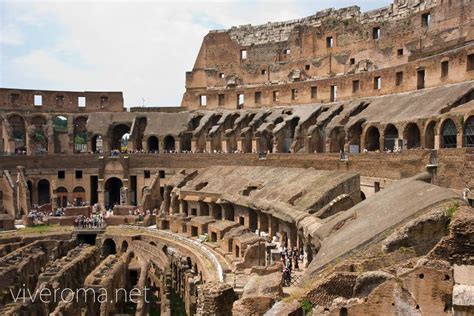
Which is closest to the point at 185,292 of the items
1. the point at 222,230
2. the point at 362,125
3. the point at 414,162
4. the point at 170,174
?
the point at 222,230

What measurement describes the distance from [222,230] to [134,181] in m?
19.7

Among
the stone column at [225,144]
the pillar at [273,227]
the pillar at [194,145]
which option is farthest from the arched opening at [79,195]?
the pillar at [273,227]

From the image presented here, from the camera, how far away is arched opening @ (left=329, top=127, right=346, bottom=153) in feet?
114

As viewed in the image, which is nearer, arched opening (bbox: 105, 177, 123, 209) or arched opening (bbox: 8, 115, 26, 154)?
arched opening (bbox: 105, 177, 123, 209)

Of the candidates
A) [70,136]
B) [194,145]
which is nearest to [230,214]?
[194,145]

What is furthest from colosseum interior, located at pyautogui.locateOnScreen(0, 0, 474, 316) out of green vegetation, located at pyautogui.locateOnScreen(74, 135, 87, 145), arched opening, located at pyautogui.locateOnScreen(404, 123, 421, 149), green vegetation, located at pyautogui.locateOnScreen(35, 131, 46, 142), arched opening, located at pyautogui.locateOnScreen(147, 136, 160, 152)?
green vegetation, located at pyautogui.locateOnScreen(74, 135, 87, 145)

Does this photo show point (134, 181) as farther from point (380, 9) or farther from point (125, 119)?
point (380, 9)

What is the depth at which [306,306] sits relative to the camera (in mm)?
12391

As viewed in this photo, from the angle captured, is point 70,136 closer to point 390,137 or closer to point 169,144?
point 169,144

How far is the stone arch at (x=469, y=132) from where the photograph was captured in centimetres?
2319

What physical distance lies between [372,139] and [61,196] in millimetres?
28713

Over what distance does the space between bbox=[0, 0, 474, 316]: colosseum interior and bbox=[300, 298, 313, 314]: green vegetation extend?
0.04 meters

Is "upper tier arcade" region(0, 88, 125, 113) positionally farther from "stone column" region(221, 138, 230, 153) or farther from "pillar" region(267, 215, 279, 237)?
"pillar" region(267, 215, 279, 237)

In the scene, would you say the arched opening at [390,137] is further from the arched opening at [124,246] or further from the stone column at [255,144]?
the arched opening at [124,246]
